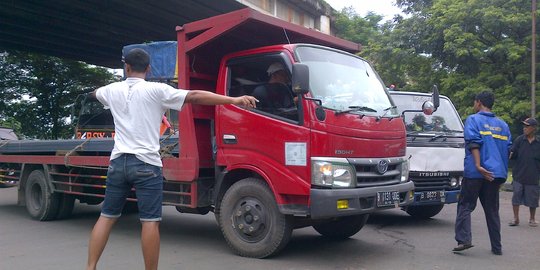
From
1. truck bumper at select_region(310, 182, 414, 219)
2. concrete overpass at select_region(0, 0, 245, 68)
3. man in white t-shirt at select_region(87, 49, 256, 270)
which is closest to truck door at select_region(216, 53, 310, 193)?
truck bumper at select_region(310, 182, 414, 219)

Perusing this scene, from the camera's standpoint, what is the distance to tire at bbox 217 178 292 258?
5.46 m

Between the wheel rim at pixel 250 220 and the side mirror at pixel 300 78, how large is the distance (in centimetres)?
133

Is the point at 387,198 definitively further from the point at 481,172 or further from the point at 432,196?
the point at 432,196

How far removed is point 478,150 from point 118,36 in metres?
17.7

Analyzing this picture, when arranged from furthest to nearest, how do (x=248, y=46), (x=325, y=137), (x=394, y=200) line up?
1. (x=248, y=46)
2. (x=394, y=200)
3. (x=325, y=137)

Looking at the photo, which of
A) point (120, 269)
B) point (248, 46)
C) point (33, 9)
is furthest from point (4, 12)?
point (120, 269)

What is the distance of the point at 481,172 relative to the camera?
5723 mm

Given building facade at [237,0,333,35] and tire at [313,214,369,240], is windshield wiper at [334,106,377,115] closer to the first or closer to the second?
tire at [313,214,369,240]

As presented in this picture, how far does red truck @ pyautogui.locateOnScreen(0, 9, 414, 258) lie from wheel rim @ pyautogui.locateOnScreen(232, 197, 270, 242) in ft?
0.04

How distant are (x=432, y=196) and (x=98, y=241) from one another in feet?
16.9

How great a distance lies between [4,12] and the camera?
16.9 metres

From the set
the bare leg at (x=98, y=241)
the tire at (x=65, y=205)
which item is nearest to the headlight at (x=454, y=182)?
the bare leg at (x=98, y=241)

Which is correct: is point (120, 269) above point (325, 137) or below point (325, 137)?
below

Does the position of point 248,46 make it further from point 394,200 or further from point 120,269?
point 120,269
